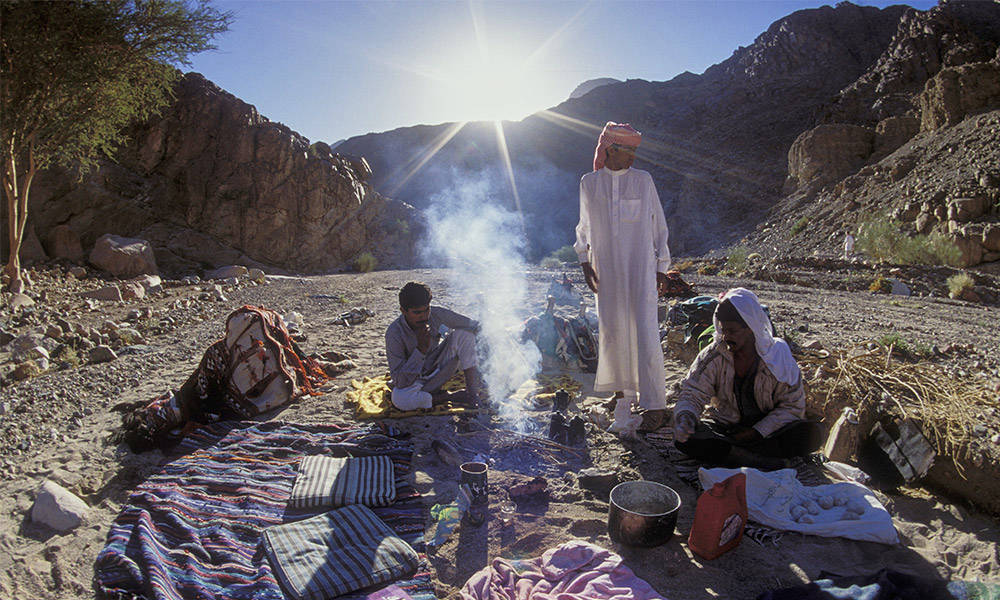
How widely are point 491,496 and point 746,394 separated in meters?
1.54

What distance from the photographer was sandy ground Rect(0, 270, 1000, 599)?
2174mm

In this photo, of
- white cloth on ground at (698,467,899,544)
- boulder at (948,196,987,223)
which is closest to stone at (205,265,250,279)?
white cloth on ground at (698,467,899,544)

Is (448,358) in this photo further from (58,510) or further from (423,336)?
(58,510)

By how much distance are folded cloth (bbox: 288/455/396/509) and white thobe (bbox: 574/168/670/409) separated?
1631 millimetres

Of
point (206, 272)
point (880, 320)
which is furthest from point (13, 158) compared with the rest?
point (880, 320)

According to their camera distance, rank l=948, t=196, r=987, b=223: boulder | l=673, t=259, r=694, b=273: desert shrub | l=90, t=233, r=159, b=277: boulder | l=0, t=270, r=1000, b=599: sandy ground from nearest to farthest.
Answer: l=0, t=270, r=1000, b=599: sandy ground → l=948, t=196, r=987, b=223: boulder → l=90, t=233, r=159, b=277: boulder → l=673, t=259, r=694, b=273: desert shrub

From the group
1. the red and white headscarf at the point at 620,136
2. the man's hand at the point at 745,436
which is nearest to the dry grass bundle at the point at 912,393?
the man's hand at the point at 745,436

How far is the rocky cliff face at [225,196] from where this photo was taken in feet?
A: 54.3

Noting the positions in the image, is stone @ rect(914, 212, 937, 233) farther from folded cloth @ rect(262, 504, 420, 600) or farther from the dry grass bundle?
Answer: folded cloth @ rect(262, 504, 420, 600)

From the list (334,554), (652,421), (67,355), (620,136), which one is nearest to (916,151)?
(620,136)

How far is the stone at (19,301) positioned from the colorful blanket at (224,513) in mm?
6961

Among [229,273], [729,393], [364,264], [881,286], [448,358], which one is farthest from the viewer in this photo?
[364,264]

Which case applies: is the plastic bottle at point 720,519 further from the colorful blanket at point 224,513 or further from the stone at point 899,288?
the stone at point 899,288

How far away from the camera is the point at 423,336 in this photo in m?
4.02
